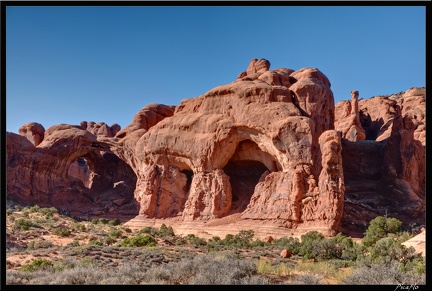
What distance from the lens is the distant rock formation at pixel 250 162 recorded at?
30.5m

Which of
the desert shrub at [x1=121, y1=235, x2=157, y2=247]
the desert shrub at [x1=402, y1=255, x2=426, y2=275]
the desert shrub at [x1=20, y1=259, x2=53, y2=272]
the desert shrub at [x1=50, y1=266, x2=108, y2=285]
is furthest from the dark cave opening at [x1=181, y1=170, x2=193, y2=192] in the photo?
the desert shrub at [x1=50, y1=266, x2=108, y2=285]

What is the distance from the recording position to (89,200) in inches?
1779

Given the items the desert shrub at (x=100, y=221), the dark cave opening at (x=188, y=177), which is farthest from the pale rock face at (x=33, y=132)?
the dark cave opening at (x=188, y=177)

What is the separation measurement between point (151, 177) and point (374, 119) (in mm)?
37058

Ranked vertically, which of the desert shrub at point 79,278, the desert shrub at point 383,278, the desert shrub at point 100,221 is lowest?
the desert shrub at point 100,221

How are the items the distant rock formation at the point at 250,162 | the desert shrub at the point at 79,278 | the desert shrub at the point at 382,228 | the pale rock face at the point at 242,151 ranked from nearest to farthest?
the desert shrub at the point at 79,278, the desert shrub at the point at 382,228, the distant rock formation at the point at 250,162, the pale rock face at the point at 242,151

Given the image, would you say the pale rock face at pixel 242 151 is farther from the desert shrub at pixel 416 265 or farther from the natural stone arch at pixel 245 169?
the desert shrub at pixel 416 265

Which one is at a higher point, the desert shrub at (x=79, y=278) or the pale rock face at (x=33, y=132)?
the pale rock face at (x=33, y=132)

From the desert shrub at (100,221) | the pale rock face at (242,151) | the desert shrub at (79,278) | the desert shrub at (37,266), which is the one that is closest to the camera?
the desert shrub at (79,278)

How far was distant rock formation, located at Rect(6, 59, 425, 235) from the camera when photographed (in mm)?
30453

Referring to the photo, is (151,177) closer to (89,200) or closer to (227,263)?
(89,200)

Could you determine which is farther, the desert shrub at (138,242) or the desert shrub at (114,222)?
the desert shrub at (114,222)

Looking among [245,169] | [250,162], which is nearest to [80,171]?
[245,169]

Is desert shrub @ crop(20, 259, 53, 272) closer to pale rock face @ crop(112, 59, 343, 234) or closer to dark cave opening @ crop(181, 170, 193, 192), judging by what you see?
pale rock face @ crop(112, 59, 343, 234)
